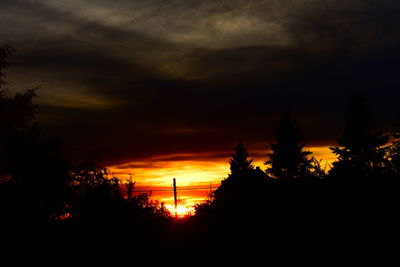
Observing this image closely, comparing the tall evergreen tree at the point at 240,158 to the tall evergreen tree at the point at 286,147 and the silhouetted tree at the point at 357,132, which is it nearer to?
the tall evergreen tree at the point at 286,147

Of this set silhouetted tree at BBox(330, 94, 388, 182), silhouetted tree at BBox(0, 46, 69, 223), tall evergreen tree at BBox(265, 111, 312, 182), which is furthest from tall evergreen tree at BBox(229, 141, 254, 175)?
silhouetted tree at BBox(0, 46, 69, 223)

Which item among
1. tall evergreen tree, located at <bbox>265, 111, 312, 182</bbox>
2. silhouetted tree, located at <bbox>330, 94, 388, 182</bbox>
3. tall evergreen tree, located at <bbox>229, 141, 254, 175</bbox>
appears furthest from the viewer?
tall evergreen tree, located at <bbox>229, 141, 254, 175</bbox>

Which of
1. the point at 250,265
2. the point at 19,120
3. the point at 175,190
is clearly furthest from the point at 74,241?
the point at 19,120

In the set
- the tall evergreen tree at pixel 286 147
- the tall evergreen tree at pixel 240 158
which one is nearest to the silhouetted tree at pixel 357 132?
the tall evergreen tree at pixel 286 147

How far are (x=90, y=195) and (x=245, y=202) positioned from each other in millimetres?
4386

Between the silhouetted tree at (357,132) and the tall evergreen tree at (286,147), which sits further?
the tall evergreen tree at (286,147)

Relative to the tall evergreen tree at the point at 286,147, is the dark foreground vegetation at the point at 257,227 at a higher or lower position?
lower

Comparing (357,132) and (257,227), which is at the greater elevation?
(357,132)

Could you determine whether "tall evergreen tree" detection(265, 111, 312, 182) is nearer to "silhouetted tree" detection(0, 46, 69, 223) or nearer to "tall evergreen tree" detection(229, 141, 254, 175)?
"tall evergreen tree" detection(229, 141, 254, 175)

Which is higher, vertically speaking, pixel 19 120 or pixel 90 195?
pixel 19 120

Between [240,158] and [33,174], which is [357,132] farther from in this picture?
[33,174]

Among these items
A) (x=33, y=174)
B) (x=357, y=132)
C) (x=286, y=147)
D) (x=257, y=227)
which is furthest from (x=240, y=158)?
(x=257, y=227)

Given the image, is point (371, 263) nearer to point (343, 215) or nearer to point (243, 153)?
point (343, 215)

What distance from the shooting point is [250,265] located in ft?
25.0
